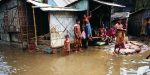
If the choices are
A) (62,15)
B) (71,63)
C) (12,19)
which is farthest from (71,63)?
(12,19)

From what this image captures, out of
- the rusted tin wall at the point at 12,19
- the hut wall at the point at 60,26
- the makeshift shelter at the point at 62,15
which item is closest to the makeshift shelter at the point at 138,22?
the makeshift shelter at the point at 62,15

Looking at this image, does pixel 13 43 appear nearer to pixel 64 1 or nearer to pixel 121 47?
pixel 64 1

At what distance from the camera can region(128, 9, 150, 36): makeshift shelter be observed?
20575 millimetres

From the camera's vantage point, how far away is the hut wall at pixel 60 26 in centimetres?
1351

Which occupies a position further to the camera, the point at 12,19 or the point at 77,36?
the point at 12,19

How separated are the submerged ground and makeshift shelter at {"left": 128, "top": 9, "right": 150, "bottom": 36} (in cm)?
745

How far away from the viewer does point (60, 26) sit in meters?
14.1

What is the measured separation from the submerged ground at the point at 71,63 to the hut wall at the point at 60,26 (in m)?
1.03

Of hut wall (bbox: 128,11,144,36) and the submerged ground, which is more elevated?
hut wall (bbox: 128,11,144,36)

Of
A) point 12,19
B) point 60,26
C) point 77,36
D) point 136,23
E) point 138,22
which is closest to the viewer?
point 77,36

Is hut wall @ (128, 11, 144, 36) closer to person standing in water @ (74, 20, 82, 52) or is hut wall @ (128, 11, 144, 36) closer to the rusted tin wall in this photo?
person standing in water @ (74, 20, 82, 52)

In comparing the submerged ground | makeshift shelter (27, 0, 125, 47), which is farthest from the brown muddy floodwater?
makeshift shelter (27, 0, 125, 47)

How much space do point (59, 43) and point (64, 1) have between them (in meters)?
5.52

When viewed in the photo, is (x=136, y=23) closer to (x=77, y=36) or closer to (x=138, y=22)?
(x=138, y=22)
